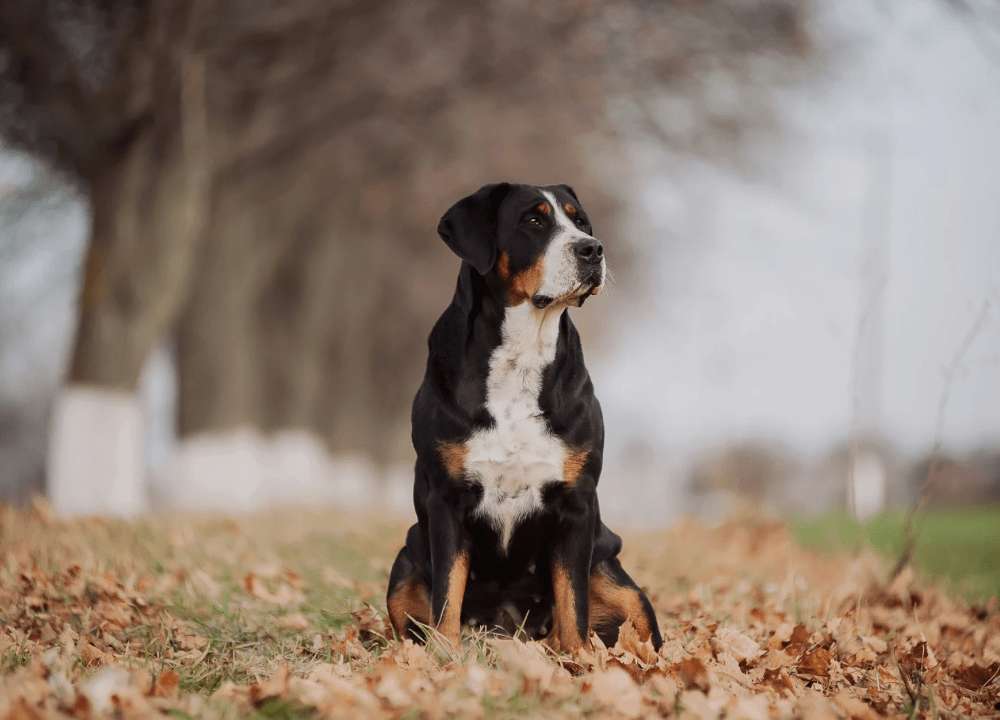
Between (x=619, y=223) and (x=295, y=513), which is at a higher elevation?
(x=619, y=223)

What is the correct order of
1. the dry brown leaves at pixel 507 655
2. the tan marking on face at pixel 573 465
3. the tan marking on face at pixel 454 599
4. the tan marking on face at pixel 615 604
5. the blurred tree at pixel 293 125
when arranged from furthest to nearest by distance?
the blurred tree at pixel 293 125 < the tan marking on face at pixel 615 604 < the tan marking on face at pixel 573 465 < the tan marking on face at pixel 454 599 < the dry brown leaves at pixel 507 655

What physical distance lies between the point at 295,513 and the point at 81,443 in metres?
2.49

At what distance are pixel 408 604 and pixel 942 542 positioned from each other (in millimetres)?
8974

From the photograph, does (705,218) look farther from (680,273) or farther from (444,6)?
(444,6)

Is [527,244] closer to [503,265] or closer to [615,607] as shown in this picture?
[503,265]

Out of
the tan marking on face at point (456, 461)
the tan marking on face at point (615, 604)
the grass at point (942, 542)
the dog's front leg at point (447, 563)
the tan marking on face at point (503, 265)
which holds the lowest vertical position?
the grass at point (942, 542)

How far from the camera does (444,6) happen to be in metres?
12.8

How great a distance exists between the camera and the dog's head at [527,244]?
4.36 meters

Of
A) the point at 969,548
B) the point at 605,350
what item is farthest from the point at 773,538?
the point at 605,350

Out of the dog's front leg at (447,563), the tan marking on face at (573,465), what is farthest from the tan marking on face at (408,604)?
the tan marking on face at (573,465)

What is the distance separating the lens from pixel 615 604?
4.57 meters

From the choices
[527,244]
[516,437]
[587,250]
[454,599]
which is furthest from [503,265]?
[454,599]

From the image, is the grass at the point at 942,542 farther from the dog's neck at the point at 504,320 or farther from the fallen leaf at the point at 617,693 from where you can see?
the fallen leaf at the point at 617,693

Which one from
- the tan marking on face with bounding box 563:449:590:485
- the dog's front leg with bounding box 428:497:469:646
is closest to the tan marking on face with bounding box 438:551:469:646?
the dog's front leg with bounding box 428:497:469:646
